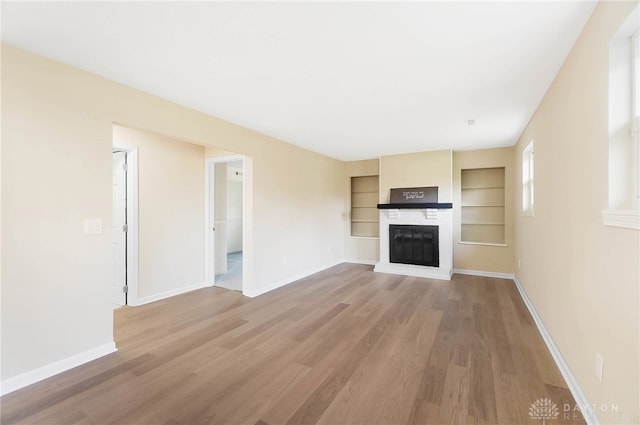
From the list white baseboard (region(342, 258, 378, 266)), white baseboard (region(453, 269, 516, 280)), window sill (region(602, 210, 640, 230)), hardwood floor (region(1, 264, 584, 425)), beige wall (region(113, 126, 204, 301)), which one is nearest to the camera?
window sill (region(602, 210, 640, 230))

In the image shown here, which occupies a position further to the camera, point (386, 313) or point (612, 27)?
point (386, 313)

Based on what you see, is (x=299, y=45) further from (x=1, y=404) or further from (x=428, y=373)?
(x=1, y=404)

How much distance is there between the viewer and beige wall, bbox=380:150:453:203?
Answer: 17.3ft

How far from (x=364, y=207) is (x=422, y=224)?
1.83 m

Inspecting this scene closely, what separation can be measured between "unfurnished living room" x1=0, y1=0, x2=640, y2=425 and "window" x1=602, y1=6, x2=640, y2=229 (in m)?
0.01

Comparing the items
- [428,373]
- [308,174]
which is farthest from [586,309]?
[308,174]

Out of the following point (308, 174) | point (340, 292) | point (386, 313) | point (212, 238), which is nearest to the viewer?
point (386, 313)

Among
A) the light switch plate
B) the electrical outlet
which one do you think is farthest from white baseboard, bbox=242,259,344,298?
the electrical outlet

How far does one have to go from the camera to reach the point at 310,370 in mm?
2191

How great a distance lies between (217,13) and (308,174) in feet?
12.6

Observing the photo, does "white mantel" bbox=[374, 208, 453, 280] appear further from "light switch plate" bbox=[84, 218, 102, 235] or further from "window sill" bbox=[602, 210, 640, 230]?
"light switch plate" bbox=[84, 218, 102, 235]

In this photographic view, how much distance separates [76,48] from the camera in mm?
1973

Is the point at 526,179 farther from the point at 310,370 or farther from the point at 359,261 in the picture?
the point at 310,370

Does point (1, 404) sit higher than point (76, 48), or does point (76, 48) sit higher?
point (76, 48)
